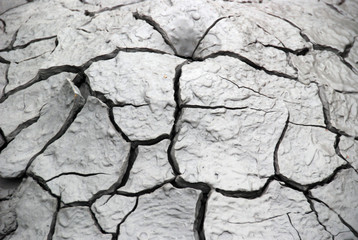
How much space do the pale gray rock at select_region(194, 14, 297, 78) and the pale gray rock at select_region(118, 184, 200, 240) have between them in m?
0.89

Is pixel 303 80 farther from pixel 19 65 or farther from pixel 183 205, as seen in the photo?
pixel 19 65

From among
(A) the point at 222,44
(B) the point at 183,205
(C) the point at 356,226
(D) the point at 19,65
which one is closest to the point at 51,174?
(B) the point at 183,205

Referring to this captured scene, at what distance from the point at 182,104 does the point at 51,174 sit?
0.76 metres

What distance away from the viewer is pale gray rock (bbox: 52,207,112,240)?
1653 mm

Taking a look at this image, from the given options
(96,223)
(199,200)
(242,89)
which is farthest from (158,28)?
(96,223)

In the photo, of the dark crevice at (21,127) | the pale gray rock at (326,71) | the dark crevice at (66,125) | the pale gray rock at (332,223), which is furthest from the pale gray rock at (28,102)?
the pale gray rock at (332,223)

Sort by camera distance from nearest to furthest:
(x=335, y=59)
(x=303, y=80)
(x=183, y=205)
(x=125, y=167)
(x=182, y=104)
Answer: (x=183, y=205) → (x=125, y=167) → (x=182, y=104) → (x=303, y=80) → (x=335, y=59)

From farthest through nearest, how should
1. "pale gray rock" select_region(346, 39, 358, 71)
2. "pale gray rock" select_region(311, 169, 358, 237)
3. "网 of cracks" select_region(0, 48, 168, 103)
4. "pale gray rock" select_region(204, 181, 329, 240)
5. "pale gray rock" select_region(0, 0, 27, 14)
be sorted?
1. "pale gray rock" select_region(0, 0, 27, 14)
2. "pale gray rock" select_region(346, 39, 358, 71)
3. "网 of cracks" select_region(0, 48, 168, 103)
4. "pale gray rock" select_region(311, 169, 358, 237)
5. "pale gray rock" select_region(204, 181, 329, 240)

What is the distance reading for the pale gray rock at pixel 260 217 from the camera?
5.33ft

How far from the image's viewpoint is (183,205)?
1690 millimetres

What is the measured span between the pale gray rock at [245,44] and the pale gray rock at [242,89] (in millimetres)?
70

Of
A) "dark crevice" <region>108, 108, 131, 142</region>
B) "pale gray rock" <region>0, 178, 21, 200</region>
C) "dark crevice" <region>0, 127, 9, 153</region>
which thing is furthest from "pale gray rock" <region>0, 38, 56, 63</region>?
"pale gray rock" <region>0, 178, 21, 200</region>

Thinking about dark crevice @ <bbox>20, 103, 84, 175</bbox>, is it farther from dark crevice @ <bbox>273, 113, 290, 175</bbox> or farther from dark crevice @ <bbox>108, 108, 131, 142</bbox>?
dark crevice @ <bbox>273, 113, 290, 175</bbox>

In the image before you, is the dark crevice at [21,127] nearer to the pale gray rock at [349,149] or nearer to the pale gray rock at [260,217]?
the pale gray rock at [260,217]
